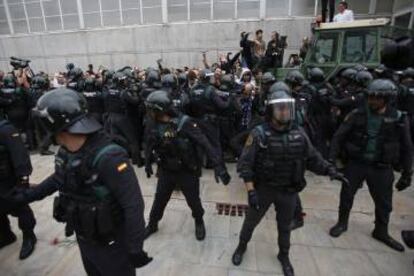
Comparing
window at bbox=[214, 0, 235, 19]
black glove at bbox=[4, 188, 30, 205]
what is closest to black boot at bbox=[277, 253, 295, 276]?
black glove at bbox=[4, 188, 30, 205]

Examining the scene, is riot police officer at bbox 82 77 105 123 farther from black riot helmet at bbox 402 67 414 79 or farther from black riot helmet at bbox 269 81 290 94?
black riot helmet at bbox 402 67 414 79

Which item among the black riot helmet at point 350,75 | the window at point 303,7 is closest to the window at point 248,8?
the window at point 303,7

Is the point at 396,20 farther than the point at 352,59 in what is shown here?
Yes

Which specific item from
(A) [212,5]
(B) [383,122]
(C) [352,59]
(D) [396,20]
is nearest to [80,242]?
(B) [383,122]

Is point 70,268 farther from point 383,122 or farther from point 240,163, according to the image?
point 383,122

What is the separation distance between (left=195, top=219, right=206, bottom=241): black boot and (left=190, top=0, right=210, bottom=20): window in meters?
12.2

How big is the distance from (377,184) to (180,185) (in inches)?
101

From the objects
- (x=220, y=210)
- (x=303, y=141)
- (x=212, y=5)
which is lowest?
(x=220, y=210)

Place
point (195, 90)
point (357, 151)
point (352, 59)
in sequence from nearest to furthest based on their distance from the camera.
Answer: point (357, 151) → point (195, 90) → point (352, 59)

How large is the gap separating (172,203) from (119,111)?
2560 mm

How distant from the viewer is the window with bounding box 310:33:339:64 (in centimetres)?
747

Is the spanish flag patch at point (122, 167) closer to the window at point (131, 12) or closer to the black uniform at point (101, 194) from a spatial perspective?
the black uniform at point (101, 194)

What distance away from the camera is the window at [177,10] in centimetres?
1439

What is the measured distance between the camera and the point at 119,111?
641cm
